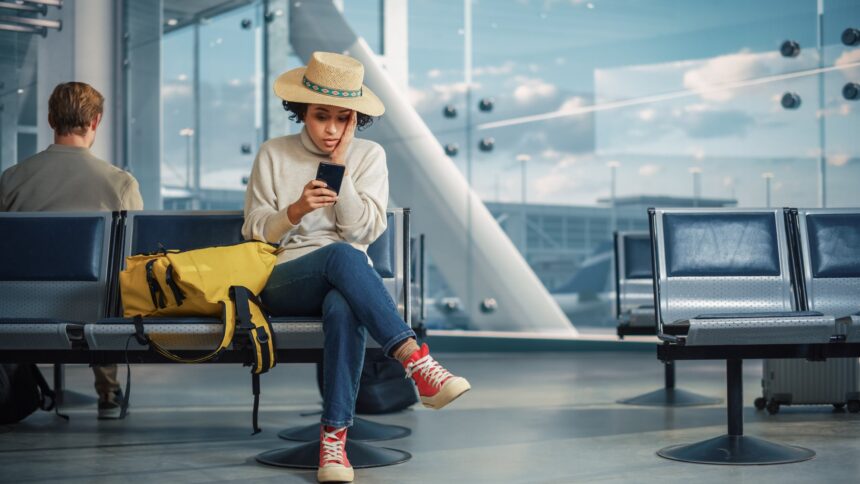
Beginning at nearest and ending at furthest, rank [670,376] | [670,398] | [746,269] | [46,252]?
[746,269] → [46,252] → [670,398] → [670,376]

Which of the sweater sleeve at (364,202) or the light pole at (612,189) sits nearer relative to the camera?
the sweater sleeve at (364,202)

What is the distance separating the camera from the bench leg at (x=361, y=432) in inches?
175

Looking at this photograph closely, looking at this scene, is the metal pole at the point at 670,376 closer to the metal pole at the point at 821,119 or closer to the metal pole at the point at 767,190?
the metal pole at the point at 821,119

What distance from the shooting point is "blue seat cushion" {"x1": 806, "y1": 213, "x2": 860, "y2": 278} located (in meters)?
4.23

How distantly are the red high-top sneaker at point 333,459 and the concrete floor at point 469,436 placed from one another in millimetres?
113

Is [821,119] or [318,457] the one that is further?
[821,119]

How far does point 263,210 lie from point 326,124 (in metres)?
0.39

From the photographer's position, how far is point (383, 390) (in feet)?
17.2

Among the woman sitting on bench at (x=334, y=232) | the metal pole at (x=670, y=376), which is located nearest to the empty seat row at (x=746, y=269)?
the woman sitting on bench at (x=334, y=232)

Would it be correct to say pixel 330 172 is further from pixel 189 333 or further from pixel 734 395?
pixel 734 395

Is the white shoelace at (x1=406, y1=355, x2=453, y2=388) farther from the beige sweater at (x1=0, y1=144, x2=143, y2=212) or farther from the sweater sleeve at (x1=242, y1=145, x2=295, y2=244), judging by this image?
the beige sweater at (x1=0, y1=144, x2=143, y2=212)

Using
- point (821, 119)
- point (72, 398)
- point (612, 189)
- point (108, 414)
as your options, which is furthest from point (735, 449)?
point (612, 189)

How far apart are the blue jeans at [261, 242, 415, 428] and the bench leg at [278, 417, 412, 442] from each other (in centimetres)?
101

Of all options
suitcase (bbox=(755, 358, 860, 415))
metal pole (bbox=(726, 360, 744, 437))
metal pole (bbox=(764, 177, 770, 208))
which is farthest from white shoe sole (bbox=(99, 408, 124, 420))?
metal pole (bbox=(764, 177, 770, 208))
